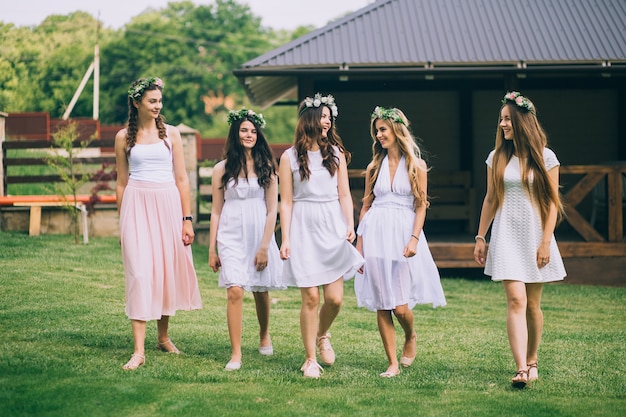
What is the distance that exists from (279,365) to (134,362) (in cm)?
109

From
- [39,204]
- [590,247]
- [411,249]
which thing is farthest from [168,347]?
[39,204]

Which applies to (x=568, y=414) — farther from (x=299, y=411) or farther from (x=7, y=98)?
(x=7, y=98)

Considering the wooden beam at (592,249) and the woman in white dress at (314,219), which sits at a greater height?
the woman in white dress at (314,219)

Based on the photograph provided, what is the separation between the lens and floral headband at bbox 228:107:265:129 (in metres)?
7.30

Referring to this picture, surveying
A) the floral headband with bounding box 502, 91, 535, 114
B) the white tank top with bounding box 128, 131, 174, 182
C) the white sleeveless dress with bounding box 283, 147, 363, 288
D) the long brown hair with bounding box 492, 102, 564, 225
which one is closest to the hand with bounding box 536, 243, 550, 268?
the long brown hair with bounding box 492, 102, 564, 225

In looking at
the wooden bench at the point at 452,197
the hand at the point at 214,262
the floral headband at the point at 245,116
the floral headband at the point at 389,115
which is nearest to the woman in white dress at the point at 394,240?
the floral headband at the point at 389,115

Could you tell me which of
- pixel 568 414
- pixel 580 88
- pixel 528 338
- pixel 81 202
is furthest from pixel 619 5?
pixel 568 414

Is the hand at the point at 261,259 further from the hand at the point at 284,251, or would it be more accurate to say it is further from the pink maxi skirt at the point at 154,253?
the pink maxi skirt at the point at 154,253

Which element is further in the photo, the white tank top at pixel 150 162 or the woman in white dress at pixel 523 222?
the white tank top at pixel 150 162

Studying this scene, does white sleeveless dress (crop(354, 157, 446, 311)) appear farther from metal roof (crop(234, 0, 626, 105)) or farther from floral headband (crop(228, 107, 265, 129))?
metal roof (crop(234, 0, 626, 105))

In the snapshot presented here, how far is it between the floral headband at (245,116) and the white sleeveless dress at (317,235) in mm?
619

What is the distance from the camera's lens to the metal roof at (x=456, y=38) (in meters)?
14.2

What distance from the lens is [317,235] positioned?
22.4 ft

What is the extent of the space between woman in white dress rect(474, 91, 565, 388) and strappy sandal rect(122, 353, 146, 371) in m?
2.56
